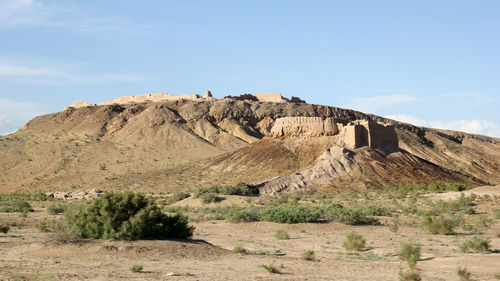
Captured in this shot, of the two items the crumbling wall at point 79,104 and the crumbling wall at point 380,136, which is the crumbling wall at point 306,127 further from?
the crumbling wall at point 79,104

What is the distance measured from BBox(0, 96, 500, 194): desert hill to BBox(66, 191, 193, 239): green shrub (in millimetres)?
27631

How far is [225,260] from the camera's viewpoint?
1689 cm

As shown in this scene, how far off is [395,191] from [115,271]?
3388 cm

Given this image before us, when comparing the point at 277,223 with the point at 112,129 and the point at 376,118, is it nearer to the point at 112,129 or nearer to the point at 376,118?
the point at 112,129

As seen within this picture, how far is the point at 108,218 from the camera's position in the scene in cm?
1842

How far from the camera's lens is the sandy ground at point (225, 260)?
1434cm

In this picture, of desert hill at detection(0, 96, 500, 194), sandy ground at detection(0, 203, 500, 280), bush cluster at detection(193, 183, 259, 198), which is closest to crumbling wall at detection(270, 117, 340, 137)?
desert hill at detection(0, 96, 500, 194)

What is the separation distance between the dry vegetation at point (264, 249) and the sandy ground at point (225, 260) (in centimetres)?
3

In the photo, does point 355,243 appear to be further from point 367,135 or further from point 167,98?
point 167,98

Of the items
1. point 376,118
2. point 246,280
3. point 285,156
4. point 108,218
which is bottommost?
point 246,280

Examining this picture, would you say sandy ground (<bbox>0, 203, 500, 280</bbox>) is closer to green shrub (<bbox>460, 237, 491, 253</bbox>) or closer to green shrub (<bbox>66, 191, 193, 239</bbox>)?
green shrub (<bbox>460, 237, 491, 253</bbox>)

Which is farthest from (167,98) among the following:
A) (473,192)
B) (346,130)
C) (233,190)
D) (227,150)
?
(473,192)

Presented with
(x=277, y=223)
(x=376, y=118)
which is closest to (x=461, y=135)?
(x=376, y=118)

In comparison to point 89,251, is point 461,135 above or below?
above
